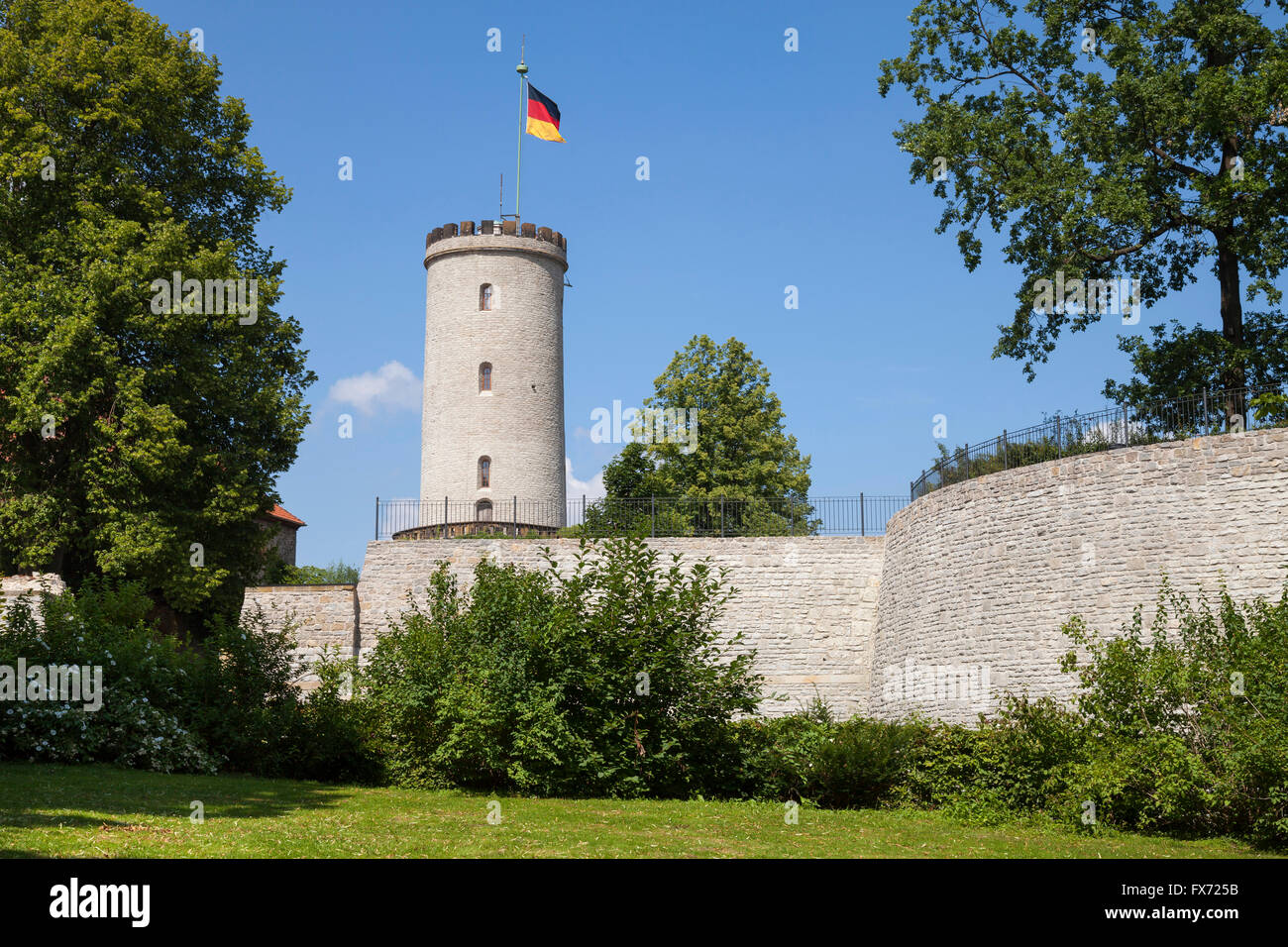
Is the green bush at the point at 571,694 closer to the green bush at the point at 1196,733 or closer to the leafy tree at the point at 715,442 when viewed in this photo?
the green bush at the point at 1196,733

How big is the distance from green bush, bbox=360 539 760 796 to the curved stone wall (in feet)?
22.7

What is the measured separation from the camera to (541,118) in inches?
1736

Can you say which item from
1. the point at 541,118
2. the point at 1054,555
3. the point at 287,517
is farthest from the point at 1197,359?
the point at 287,517

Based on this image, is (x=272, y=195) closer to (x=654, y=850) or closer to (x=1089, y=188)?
(x=1089, y=188)

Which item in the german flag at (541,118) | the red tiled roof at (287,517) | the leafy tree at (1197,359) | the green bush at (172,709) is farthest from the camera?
the red tiled roof at (287,517)

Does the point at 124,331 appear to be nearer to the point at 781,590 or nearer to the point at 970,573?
the point at 781,590

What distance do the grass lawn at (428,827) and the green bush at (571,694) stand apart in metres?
0.77

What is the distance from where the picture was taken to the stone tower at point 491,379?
140 feet

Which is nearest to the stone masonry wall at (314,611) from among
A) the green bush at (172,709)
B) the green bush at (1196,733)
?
the green bush at (172,709)

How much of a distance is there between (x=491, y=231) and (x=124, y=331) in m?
17.3

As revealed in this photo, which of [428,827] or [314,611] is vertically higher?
[314,611]

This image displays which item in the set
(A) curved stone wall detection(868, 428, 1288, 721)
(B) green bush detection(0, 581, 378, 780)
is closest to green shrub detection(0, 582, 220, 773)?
(B) green bush detection(0, 581, 378, 780)

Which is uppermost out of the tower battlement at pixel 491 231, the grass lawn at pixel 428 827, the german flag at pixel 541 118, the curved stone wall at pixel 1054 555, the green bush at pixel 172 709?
the german flag at pixel 541 118
